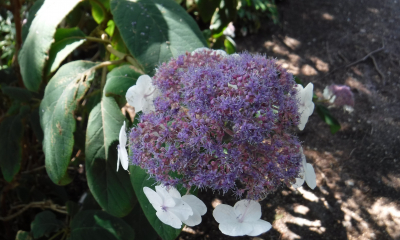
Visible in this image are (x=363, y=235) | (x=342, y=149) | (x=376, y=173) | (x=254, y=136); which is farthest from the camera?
(x=342, y=149)

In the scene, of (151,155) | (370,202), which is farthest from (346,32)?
(151,155)

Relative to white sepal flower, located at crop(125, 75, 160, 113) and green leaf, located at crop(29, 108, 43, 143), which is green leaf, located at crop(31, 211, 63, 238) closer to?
green leaf, located at crop(29, 108, 43, 143)

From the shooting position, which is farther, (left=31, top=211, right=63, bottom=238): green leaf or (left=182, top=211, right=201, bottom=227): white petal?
(left=31, top=211, right=63, bottom=238): green leaf

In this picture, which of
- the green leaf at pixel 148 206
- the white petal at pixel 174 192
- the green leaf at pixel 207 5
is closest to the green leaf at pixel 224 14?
the green leaf at pixel 207 5

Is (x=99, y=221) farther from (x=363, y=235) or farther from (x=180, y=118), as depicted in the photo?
(x=363, y=235)

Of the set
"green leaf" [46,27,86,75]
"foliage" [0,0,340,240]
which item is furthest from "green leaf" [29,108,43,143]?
"green leaf" [46,27,86,75]

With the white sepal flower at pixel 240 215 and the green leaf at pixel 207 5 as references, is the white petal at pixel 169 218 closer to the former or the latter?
the white sepal flower at pixel 240 215

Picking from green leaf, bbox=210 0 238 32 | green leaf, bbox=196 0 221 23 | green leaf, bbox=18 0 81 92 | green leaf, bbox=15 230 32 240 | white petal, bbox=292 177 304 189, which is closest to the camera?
white petal, bbox=292 177 304 189
